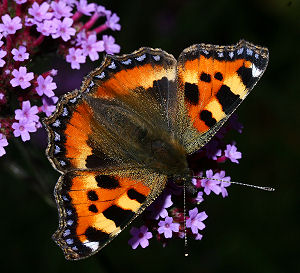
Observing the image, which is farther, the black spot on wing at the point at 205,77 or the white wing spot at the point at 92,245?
the black spot on wing at the point at 205,77

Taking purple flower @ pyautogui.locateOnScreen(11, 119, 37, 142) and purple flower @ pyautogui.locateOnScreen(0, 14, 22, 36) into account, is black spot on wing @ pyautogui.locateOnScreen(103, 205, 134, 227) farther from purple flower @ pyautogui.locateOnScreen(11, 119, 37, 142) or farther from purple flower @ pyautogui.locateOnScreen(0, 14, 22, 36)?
purple flower @ pyautogui.locateOnScreen(0, 14, 22, 36)

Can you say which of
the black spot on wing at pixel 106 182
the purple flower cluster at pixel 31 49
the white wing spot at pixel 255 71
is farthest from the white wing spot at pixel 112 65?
the white wing spot at pixel 255 71

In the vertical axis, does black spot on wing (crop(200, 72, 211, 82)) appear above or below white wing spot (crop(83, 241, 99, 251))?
above

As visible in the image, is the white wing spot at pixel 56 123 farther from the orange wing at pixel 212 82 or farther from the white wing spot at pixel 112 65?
the orange wing at pixel 212 82

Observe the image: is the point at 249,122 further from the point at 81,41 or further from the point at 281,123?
the point at 81,41

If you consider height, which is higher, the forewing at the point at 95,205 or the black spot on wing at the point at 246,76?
the black spot on wing at the point at 246,76

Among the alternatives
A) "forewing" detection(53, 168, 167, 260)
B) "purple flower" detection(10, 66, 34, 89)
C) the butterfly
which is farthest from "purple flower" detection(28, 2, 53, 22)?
"forewing" detection(53, 168, 167, 260)
